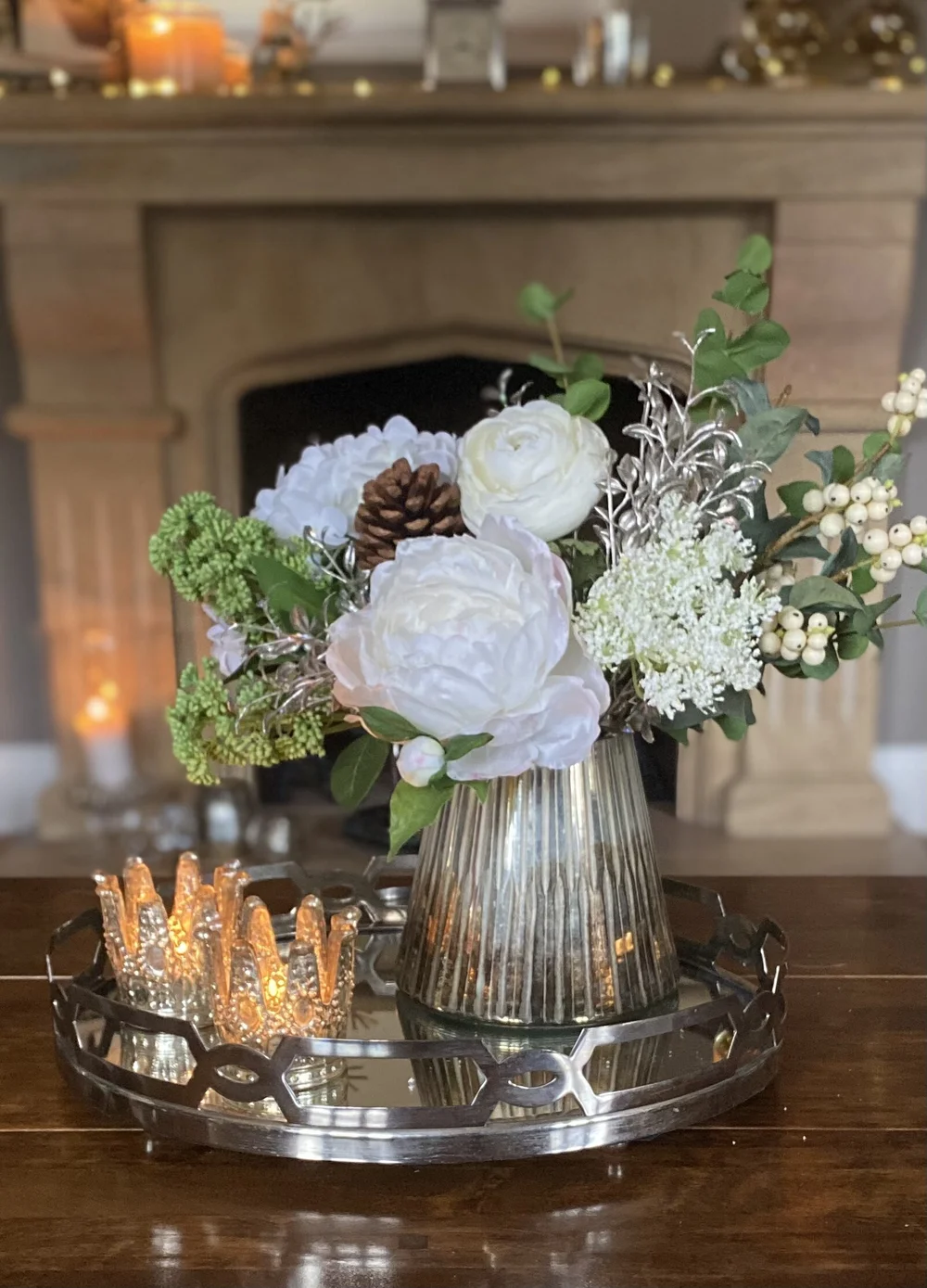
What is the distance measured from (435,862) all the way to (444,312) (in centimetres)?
168

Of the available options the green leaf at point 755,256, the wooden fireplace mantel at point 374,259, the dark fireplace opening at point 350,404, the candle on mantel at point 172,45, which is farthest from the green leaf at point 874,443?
the candle on mantel at point 172,45

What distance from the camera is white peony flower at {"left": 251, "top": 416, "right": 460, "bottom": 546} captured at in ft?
2.15

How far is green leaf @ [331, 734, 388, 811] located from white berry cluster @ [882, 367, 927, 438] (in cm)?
29

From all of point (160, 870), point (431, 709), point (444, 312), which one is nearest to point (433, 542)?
point (431, 709)

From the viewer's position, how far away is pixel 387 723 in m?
0.55

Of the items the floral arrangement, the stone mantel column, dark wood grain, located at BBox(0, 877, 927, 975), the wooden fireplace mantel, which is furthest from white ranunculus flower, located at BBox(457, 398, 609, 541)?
the stone mantel column

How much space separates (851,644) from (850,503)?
7 centimetres

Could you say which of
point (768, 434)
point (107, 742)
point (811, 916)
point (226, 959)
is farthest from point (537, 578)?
point (107, 742)

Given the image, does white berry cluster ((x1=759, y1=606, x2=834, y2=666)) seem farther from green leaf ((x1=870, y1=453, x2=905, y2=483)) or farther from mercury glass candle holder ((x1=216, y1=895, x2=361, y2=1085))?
mercury glass candle holder ((x1=216, y1=895, x2=361, y2=1085))

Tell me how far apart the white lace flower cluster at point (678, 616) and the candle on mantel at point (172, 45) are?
5.95 ft

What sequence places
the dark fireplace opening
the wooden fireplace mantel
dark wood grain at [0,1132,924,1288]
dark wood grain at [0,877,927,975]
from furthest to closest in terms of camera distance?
the dark fireplace opening < the wooden fireplace mantel < dark wood grain at [0,877,927,975] < dark wood grain at [0,1132,924,1288]

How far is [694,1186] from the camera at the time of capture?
0.58m

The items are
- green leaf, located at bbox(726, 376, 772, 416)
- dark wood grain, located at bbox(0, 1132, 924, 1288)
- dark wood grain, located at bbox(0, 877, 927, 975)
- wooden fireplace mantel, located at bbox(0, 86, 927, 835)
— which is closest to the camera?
dark wood grain, located at bbox(0, 1132, 924, 1288)

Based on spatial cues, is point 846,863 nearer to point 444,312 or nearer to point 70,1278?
point 444,312
